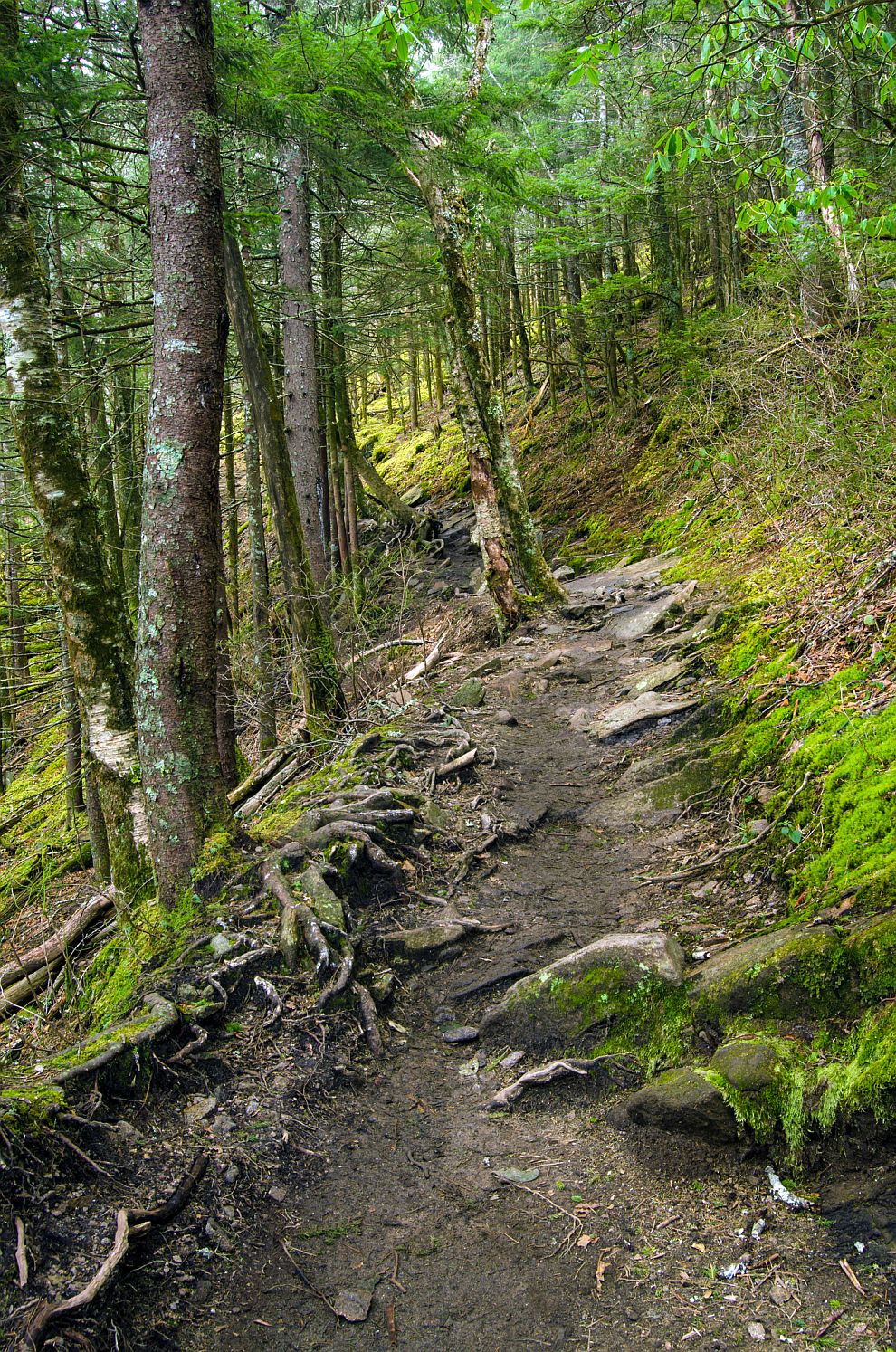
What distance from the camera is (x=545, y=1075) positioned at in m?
3.57

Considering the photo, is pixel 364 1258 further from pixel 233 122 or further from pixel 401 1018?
pixel 233 122

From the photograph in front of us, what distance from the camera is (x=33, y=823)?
43.8 ft

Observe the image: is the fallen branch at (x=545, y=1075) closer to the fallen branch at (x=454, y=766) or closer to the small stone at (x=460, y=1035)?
the small stone at (x=460, y=1035)

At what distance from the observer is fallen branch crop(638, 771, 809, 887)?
172 inches

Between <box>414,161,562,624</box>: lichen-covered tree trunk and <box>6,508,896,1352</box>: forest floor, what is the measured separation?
6712 millimetres

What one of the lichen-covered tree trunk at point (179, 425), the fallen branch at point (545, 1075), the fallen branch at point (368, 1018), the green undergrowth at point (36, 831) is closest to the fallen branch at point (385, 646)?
the green undergrowth at point (36, 831)

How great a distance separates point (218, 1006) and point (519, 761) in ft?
12.7

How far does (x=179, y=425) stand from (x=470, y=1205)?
3.93 m

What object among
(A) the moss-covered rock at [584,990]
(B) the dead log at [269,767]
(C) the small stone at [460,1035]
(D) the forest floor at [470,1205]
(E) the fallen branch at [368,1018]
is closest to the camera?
(D) the forest floor at [470,1205]

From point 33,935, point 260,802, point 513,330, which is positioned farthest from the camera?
point 513,330

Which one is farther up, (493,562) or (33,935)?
(493,562)

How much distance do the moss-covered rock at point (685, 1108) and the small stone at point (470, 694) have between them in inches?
210

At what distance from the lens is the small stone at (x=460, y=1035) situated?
3971 mm

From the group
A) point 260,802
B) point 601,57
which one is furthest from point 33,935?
point 601,57
